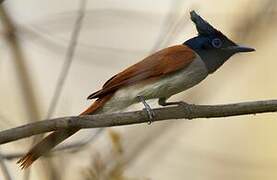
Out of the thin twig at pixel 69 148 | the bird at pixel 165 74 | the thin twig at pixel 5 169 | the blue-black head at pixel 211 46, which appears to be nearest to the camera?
the thin twig at pixel 5 169

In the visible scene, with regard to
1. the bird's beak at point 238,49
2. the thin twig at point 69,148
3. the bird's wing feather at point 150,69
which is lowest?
the thin twig at point 69,148

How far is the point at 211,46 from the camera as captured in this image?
357 centimetres

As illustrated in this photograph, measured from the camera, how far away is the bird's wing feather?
341 centimetres

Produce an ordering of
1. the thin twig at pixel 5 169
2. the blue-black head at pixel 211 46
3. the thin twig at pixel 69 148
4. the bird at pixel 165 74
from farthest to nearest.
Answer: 1. the blue-black head at pixel 211 46
2. the bird at pixel 165 74
3. the thin twig at pixel 69 148
4. the thin twig at pixel 5 169

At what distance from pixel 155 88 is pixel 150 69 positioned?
9cm

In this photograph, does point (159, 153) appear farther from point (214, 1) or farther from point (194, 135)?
point (214, 1)

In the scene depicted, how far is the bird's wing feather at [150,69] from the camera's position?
3412 millimetres

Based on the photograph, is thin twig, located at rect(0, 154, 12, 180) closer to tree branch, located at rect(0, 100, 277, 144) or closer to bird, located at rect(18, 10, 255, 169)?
tree branch, located at rect(0, 100, 277, 144)

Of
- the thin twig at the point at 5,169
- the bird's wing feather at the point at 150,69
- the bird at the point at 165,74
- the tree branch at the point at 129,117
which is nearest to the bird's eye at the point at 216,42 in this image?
the bird at the point at 165,74

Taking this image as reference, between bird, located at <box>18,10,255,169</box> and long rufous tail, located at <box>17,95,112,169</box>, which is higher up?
bird, located at <box>18,10,255,169</box>

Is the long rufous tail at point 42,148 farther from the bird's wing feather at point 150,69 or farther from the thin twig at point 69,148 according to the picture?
the bird's wing feather at point 150,69

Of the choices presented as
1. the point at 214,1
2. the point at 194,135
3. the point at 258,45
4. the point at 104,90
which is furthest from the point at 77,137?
the point at 214,1

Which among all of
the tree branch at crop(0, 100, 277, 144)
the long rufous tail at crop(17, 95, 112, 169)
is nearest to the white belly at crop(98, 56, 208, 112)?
the tree branch at crop(0, 100, 277, 144)

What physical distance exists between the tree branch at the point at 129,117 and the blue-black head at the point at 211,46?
419 millimetres
